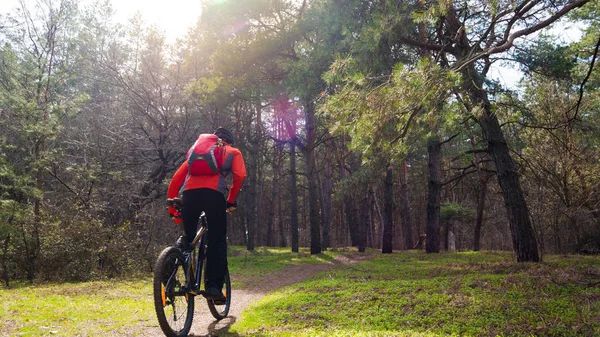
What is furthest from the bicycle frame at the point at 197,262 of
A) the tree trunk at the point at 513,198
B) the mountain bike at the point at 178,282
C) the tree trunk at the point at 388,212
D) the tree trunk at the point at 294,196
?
the tree trunk at the point at 388,212

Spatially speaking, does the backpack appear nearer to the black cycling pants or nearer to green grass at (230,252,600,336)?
the black cycling pants

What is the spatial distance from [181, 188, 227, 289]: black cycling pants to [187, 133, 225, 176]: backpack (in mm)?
205

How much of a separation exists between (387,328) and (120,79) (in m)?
13.2

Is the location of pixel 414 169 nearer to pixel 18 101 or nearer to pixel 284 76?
pixel 284 76

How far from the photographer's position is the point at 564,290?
187 inches

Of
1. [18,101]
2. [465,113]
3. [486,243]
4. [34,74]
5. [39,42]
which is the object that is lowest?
[486,243]

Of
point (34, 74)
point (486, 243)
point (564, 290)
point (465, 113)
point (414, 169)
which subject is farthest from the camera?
point (486, 243)

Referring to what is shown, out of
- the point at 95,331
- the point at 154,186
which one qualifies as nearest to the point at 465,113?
the point at 95,331

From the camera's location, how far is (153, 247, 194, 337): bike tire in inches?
131

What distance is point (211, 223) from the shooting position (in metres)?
4.00

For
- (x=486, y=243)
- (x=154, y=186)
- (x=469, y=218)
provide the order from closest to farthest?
(x=154, y=186) → (x=469, y=218) → (x=486, y=243)

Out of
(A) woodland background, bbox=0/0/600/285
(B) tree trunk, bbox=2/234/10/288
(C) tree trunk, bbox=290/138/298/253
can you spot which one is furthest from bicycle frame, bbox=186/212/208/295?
(C) tree trunk, bbox=290/138/298/253

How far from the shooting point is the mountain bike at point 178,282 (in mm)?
3361

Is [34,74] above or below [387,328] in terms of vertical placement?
above
